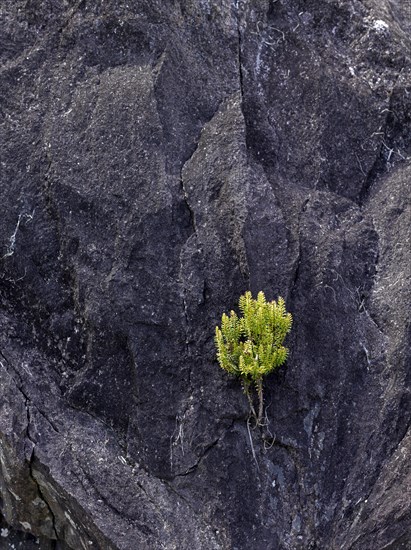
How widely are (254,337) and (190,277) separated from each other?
60 centimetres

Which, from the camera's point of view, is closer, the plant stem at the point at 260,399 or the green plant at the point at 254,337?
the green plant at the point at 254,337

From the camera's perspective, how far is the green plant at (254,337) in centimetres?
504

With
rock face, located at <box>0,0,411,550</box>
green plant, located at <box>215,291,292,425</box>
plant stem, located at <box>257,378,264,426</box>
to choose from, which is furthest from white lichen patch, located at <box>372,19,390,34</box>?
plant stem, located at <box>257,378,264,426</box>

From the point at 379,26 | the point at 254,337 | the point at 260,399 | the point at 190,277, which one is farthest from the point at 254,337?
the point at 379,26

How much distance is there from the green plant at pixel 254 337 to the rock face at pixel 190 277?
0.22 meters

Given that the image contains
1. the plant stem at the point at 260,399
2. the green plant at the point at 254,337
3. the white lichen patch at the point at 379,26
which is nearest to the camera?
the green plant at the point at 254,337

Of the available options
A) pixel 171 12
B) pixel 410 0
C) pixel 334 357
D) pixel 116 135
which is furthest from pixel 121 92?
pixel 410 0

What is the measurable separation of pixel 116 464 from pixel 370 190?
2.42 m

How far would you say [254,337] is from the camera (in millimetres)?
5086

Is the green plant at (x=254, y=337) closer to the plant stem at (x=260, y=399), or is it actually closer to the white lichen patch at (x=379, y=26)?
the plant stem at (x=260, y=399)

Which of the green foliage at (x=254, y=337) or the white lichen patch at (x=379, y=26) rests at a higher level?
the white lichen patch at (x=379, y=26)

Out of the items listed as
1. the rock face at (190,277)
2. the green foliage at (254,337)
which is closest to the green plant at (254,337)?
the green foliage at (254,337)

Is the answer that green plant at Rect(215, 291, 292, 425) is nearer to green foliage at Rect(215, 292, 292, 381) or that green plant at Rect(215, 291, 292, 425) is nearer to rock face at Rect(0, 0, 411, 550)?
green foliage at Rect(215, 292, 292, 381)

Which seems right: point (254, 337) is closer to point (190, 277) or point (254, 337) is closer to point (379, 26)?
point (190, 277)
